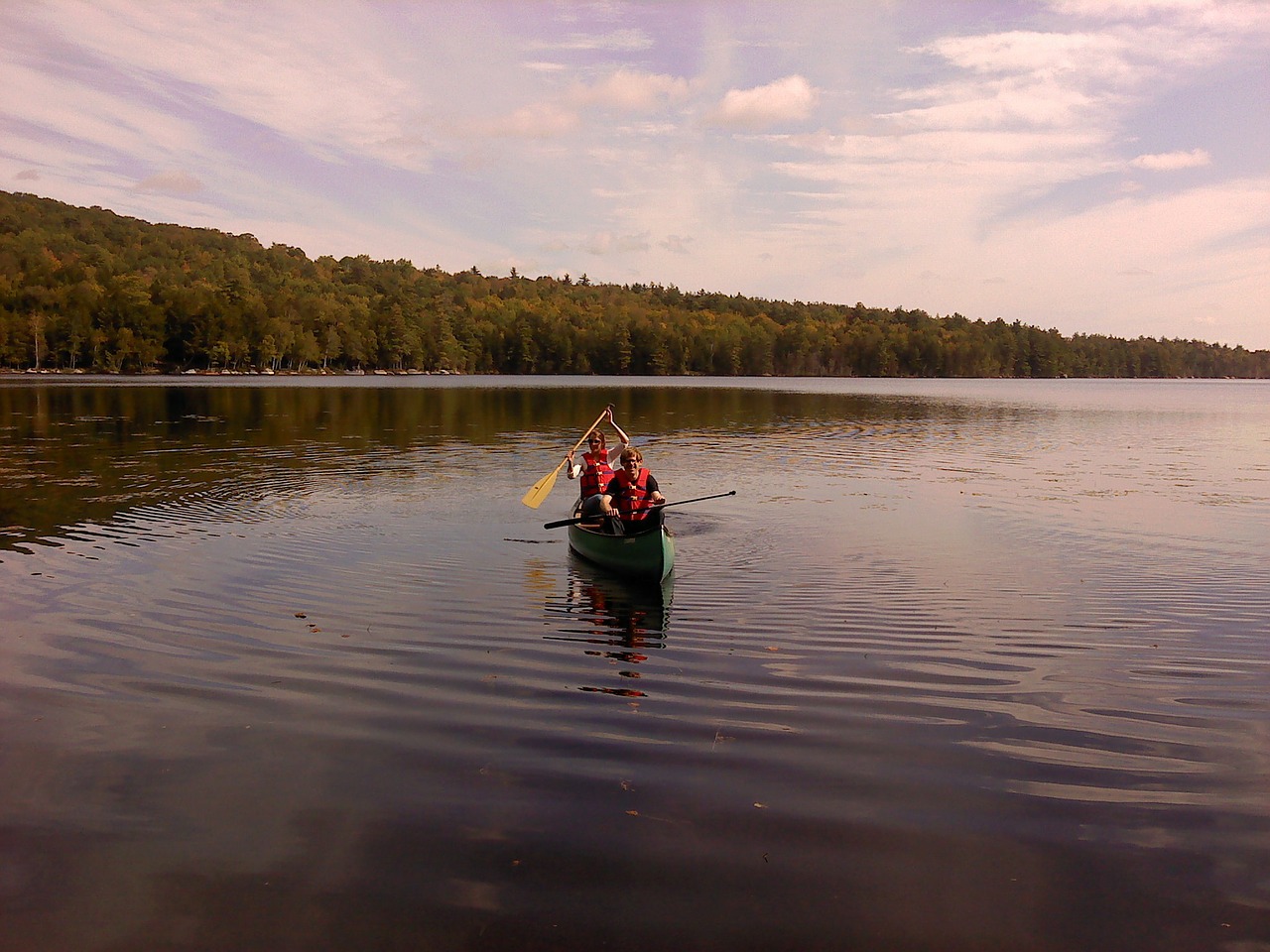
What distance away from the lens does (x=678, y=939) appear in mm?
5348

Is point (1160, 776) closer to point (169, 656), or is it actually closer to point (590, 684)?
point (590, 684)

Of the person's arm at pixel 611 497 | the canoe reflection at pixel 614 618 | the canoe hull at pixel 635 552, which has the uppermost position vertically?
the person's arm at pixel 611 497

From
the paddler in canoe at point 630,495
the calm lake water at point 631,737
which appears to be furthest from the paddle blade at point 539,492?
the paddler in canoe at point 630,495

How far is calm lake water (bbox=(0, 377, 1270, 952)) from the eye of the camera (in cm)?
568

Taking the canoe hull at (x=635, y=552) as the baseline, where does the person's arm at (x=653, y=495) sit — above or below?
above

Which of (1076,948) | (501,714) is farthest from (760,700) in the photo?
(1076,948)

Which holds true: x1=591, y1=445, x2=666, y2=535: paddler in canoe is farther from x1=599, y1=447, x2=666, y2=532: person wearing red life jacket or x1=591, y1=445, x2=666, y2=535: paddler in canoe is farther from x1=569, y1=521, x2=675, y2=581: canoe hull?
x1=569, y1=521, x2=675, y2=581: canoe hull

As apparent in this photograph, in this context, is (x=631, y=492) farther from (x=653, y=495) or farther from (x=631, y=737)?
(x=631, y=737)

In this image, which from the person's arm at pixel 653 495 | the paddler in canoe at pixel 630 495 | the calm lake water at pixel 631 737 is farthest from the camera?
the person's arm at pixel 653 495

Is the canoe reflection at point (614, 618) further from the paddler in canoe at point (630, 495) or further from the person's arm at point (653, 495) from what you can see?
the person's arm at point (653, 495)

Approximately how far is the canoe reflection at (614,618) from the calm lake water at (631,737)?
9cm

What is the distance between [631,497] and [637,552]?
1.61 m

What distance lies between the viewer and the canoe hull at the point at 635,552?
48.4ft

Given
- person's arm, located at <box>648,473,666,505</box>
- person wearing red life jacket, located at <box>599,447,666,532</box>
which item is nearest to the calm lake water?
person wearing red life jacket, located at <box>599,447,666,532</box>
